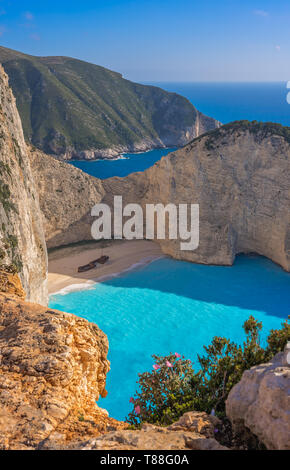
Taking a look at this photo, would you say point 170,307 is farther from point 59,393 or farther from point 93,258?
point 59,393

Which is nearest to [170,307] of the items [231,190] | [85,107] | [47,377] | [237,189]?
[231,190]

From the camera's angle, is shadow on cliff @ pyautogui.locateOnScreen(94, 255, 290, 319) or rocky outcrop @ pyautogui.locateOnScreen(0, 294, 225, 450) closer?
rocky outcrop @ pyautogui.locateOnScreen(0, 294, 225, 450)

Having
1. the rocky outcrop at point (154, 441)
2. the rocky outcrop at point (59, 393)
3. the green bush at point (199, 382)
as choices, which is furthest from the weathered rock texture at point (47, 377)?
the green bush at point (199, 382)

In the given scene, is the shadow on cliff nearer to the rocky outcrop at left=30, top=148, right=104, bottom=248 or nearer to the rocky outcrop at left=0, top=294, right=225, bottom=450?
the rocky outcrop at left=30, top=148, right=104, bottom=248

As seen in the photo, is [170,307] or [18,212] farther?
[170,307]

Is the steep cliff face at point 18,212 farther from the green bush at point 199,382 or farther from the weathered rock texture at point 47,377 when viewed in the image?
the green bush at point 199,382

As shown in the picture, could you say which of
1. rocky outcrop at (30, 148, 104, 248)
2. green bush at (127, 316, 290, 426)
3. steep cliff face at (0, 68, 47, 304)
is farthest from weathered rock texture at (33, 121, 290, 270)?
green bush at (127, 316, 290, 426)
